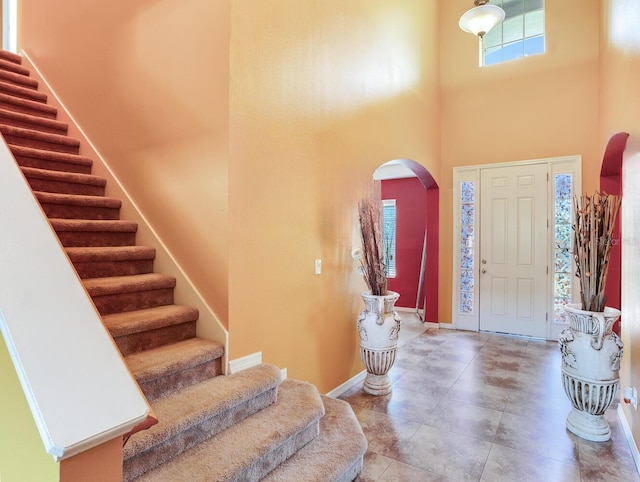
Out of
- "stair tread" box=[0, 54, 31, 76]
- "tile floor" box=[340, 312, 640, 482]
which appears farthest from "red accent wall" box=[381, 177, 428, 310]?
"stair tread" box=[0, 54, 31, 76]

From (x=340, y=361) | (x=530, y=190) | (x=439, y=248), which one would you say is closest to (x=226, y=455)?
(x=340, y=361)

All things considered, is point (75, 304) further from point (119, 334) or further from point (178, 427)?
point (119, 334)

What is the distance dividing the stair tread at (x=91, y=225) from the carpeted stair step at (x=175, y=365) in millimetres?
1137

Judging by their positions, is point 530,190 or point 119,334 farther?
point 530,190

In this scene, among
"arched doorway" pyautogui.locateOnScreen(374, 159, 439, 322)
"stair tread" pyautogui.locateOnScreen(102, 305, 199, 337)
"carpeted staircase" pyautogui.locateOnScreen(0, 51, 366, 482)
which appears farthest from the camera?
"arched doorway" pyautogui.locateOnScreen(374, 159, 439, 322)

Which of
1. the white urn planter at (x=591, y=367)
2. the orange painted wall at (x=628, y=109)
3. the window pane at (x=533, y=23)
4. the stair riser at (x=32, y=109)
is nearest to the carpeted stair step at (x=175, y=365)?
the white urn planter at (x=591, y=367)

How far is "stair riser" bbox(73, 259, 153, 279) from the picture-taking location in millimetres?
2503

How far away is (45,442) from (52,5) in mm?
4894

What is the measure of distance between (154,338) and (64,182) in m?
1.75

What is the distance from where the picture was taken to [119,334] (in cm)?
209

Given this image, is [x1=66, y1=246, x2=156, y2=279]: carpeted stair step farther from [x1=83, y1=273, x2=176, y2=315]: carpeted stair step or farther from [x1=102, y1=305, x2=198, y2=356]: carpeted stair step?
[x1=102, y1=305, x2=198, y2=356]: carpeted stair step

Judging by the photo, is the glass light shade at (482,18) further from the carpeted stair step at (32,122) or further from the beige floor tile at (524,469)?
the carpeted stair step at (32,122)

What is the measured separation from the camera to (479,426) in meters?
2.79

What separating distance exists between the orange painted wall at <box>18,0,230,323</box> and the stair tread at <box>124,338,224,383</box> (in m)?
0.22
